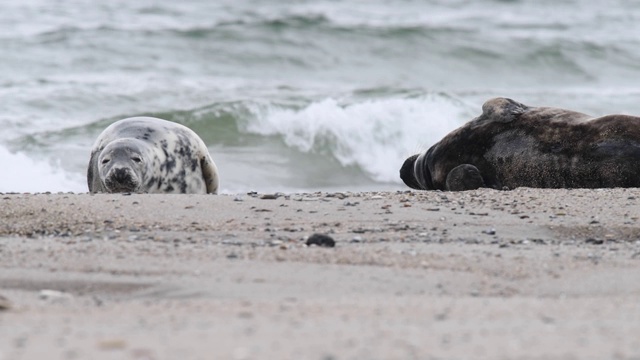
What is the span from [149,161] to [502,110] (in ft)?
7.50

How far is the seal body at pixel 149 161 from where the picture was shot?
7031mm

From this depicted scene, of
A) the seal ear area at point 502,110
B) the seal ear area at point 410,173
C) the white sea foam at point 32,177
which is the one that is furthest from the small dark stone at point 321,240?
the white sea foam at point 32,177

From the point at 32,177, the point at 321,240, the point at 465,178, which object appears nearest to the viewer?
the point at 321,240

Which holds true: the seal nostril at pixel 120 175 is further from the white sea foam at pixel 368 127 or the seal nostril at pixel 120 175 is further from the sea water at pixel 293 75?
the white sea foam at pixel 368 127

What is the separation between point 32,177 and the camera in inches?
383

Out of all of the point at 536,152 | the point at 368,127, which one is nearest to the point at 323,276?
the point at 536,152

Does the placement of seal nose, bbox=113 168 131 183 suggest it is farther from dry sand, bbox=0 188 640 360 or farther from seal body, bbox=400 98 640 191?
seal body, bbox=400 98 640 191

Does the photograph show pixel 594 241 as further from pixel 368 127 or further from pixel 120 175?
pixel 368 127

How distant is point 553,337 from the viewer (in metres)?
2.90

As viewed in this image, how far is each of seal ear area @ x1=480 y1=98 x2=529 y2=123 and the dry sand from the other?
0.91 metres

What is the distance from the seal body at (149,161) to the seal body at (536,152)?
1.56 metres

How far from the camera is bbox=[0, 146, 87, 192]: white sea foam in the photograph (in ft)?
30.7

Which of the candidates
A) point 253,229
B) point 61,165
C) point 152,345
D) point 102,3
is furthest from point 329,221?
→ point 102,3

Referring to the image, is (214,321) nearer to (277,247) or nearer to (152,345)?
(152,345)
